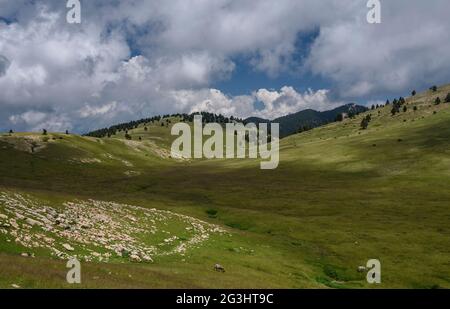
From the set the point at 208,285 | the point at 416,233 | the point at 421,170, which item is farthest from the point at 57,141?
the point at 208,285

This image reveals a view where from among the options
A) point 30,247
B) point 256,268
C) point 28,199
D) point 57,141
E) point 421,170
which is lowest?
point 256,268

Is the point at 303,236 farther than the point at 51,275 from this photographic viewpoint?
Yes

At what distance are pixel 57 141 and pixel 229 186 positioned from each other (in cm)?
11197

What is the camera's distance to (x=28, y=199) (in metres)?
48.3

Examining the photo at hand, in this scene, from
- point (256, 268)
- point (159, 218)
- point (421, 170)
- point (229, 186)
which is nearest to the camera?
point (256, 268)

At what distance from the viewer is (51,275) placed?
2403 centimetres

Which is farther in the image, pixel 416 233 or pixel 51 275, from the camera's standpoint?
pixel 416 233

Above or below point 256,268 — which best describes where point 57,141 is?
above

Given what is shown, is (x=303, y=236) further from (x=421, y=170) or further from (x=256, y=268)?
(x=421, y=170)

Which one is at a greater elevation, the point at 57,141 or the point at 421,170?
the point at 57,141
